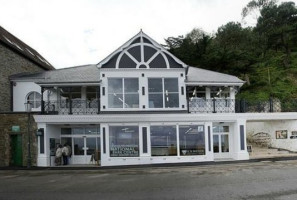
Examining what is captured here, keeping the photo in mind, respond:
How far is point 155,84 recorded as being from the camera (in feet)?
77.0

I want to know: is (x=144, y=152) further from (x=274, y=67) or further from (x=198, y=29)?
(x=198, y=29)

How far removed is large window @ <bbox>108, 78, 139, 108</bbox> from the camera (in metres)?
23.3

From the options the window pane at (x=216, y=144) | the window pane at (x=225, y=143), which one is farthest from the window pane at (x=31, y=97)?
the window pane at (x=225, y=143)

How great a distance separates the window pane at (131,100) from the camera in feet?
76.4

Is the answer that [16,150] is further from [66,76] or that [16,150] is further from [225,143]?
[225,143]

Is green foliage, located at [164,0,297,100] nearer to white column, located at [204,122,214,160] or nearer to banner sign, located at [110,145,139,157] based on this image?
white column, located at [204,122,214,160]

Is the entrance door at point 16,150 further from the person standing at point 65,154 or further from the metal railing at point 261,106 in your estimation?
the metal railing at point 261,106

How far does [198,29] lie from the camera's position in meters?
55.6

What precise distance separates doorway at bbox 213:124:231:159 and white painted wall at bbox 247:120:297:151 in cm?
460

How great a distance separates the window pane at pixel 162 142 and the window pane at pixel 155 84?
2.54 m

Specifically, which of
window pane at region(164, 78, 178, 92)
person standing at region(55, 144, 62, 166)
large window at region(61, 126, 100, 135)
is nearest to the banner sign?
large window at region(61, 126, 100, 135)

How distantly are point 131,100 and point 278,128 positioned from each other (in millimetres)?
11953

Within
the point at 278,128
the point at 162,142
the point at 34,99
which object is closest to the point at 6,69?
the point at 34,99

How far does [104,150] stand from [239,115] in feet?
30.7
